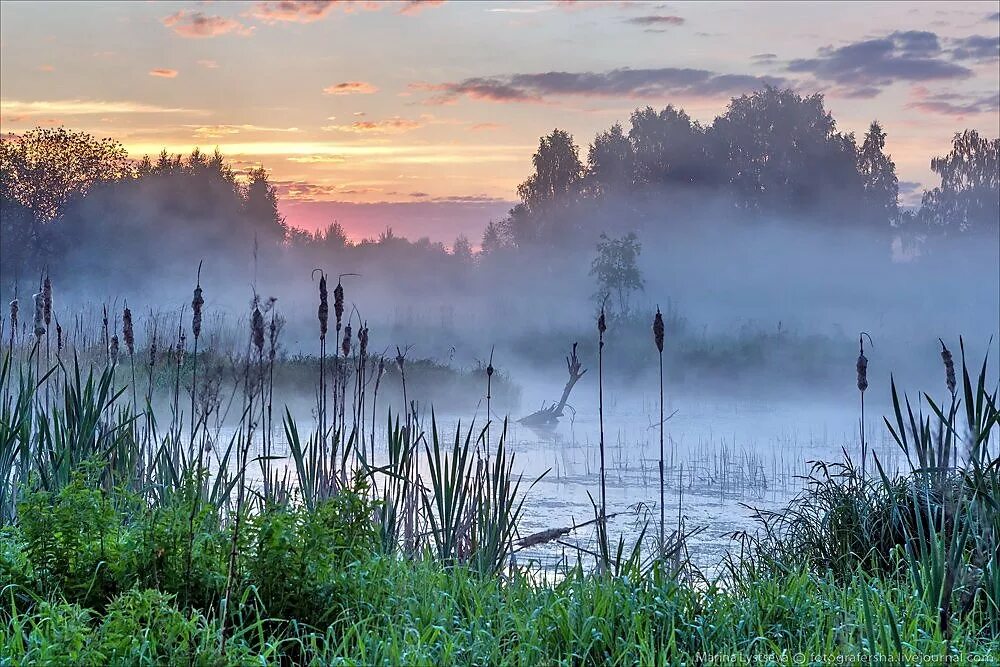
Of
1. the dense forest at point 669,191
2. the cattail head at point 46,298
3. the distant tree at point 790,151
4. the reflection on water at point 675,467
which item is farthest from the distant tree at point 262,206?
the cattail head at point 46,298

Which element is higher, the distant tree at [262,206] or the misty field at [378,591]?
the distant tree at [262,206]

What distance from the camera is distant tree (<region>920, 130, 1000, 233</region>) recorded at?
143 feet

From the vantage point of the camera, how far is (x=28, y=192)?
35.5 meters

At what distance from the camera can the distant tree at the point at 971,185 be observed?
43.6 metres

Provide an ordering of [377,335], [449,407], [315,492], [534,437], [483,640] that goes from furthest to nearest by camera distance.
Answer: [377,335] → [449,407] → [534,437] → [315,492] → [483,640]

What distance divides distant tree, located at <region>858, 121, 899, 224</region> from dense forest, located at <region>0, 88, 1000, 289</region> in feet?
0.20

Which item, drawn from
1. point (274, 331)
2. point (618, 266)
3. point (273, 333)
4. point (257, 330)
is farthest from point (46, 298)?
point (618, 266)

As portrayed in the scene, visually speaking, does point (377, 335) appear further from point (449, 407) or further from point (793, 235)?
point (793, 235)

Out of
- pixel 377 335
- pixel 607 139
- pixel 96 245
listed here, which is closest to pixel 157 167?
pixel 96 245

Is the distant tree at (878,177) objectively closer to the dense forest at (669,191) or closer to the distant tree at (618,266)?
the dense forest at (669,191)

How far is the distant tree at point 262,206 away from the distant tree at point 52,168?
5483mm

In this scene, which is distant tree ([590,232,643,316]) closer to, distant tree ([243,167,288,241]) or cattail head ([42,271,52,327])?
distant tree ([243,167,288,241])

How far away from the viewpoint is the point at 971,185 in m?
44.2

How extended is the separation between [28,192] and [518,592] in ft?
118
